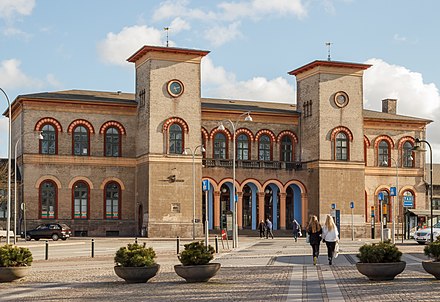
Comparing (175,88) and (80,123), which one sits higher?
(175,88)

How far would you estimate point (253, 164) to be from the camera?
65188mm

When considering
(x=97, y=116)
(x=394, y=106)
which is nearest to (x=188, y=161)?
(x=97, y=116)

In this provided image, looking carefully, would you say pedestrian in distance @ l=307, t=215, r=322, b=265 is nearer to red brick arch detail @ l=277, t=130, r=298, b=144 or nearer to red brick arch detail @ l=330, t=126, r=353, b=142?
red brick arch detail @ l=330, t=126, r=353, b=142

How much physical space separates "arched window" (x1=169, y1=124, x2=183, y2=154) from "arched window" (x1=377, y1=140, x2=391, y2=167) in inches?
784

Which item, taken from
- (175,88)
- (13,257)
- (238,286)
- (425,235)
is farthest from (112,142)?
(238,286)

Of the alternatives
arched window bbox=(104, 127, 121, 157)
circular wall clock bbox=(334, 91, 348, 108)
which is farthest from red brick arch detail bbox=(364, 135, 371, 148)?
arched window bbox=(104, 127, 121, 157)

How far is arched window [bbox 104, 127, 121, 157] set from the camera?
205 feet

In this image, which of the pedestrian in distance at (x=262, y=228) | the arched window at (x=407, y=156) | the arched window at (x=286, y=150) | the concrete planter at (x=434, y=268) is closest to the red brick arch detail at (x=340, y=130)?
the arched window at (x=286, y=150)

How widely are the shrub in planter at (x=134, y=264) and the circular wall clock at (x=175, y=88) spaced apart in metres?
39.9

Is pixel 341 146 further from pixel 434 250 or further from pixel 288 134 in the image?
pixel 434 250

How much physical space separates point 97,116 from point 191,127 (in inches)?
289

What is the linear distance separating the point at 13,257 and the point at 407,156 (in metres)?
55.3

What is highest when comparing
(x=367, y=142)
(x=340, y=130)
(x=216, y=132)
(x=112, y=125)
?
(x=112, y=125)

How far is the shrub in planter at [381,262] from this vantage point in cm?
2081
